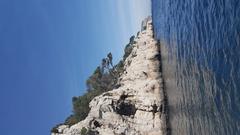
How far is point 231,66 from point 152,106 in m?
39.8

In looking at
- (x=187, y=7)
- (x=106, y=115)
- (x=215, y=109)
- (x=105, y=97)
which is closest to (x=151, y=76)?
(x=105, y=97)

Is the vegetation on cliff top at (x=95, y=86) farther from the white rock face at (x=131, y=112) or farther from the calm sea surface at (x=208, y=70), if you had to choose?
the calm sea surface at (x=208, y=70)

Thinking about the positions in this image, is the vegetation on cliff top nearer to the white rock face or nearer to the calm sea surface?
the white rock face

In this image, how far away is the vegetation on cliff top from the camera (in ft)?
355

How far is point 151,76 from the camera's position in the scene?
83875 mm

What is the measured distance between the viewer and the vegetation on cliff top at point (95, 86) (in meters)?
108

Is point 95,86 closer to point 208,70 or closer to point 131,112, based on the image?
point 131,112

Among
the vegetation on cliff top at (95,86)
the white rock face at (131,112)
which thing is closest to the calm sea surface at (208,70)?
the white rock face at (131,112)

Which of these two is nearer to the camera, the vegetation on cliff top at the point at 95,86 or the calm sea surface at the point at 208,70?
the calm sea surface at the point at 208,70

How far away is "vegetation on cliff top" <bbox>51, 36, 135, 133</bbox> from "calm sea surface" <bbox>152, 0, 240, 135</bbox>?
37224 millimetres

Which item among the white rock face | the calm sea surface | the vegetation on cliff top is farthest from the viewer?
the vegetation on cliff top

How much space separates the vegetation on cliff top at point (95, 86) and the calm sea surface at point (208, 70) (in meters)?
37.2

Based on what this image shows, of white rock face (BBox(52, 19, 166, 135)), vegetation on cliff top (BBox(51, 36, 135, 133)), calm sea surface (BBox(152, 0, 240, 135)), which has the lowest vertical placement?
calm sea surface (BBox(152, 0, 240, 135))

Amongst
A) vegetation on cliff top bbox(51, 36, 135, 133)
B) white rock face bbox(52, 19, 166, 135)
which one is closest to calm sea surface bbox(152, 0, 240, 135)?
white rock face bbox(52, 19, 166, 135)
